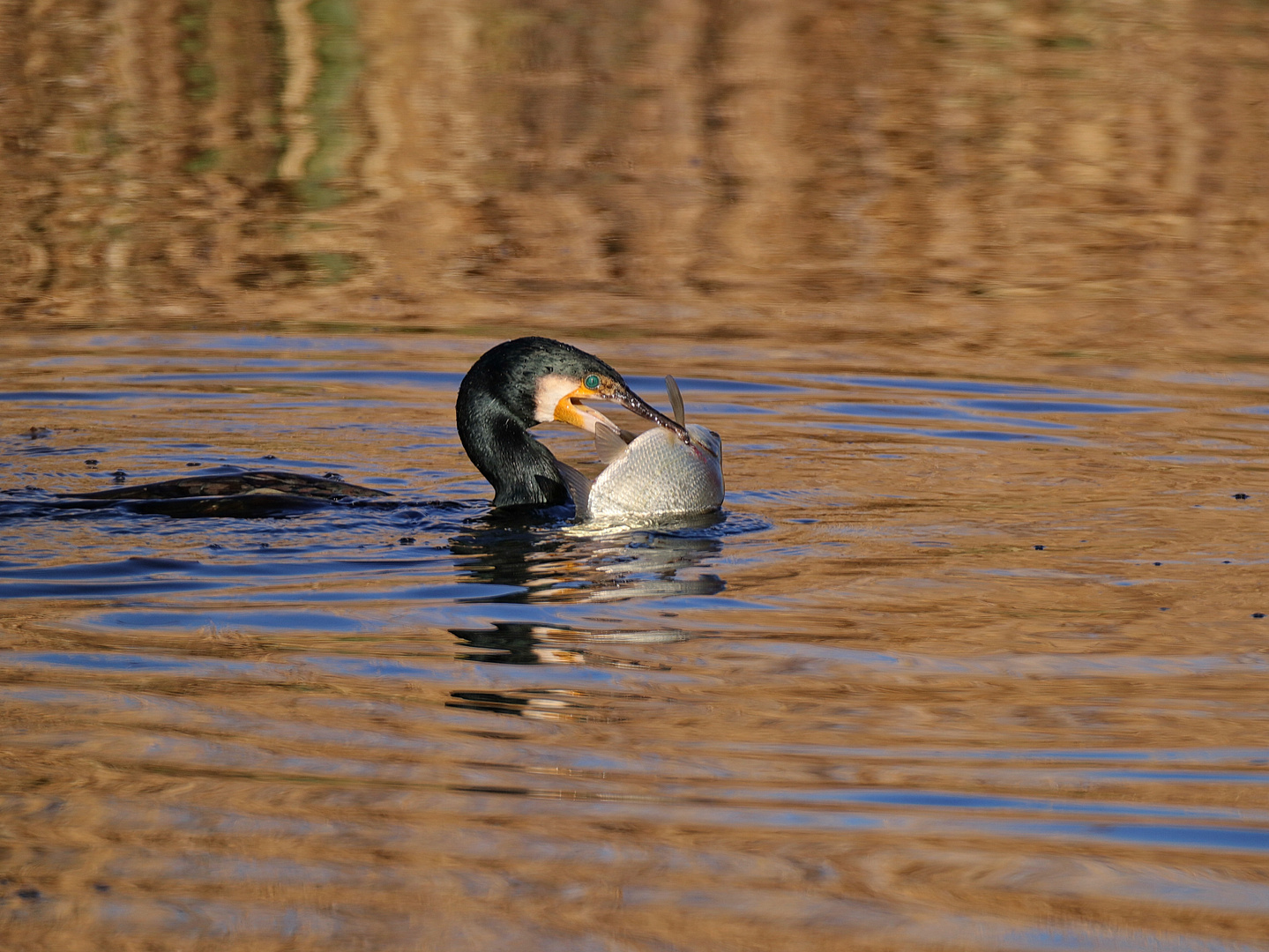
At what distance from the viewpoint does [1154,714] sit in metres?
5.16

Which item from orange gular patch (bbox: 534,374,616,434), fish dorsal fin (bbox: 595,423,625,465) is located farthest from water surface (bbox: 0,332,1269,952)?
orange gular patch (bbox: 534,374,616,434)

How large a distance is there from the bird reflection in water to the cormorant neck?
0.25 metres

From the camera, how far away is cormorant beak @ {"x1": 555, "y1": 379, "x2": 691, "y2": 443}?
7273mm

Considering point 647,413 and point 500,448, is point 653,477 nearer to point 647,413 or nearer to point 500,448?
point 647,413

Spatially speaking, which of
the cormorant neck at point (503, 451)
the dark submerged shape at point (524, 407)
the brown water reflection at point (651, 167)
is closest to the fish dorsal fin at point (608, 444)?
the dark submerged shape at point (524, 407)

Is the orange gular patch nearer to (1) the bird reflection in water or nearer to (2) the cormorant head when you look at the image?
(2) the cormorant head

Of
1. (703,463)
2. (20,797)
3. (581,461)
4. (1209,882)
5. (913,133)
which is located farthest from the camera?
(913,133)

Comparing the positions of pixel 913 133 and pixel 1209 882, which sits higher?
pixel 913 133

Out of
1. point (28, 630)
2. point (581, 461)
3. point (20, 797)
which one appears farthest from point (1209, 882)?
point (581, 461)

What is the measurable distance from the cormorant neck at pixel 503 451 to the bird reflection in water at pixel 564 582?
254 mm

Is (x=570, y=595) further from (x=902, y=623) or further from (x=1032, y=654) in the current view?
(x=1032, y=654)

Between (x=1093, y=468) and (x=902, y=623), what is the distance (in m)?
2.55

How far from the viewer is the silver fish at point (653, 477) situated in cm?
693

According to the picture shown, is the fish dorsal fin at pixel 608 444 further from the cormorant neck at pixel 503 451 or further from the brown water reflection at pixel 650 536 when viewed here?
the cormorant neck at pixel 503 451
